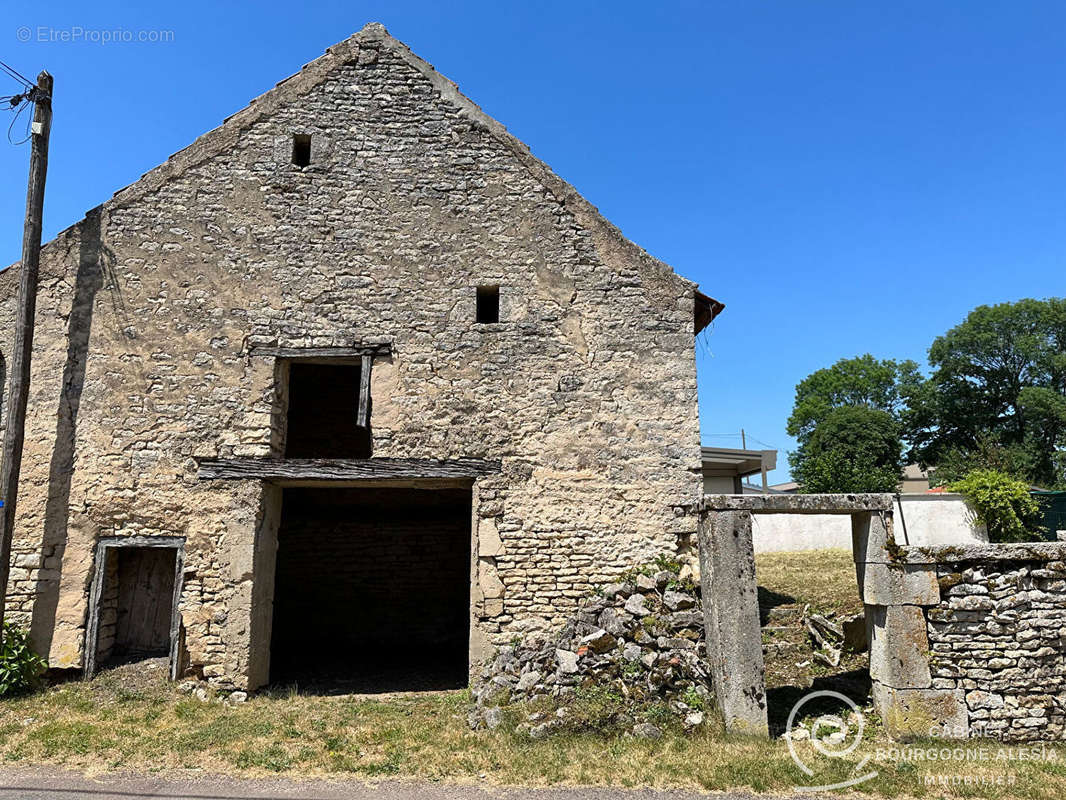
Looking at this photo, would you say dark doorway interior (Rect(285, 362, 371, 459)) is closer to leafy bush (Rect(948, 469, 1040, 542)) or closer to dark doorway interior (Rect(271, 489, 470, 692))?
dark doorway interior (Rect(271, 489, 470, 692))

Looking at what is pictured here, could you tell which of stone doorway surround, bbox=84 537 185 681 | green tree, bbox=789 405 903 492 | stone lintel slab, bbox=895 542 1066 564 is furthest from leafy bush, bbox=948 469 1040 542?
stone doorway surround, bbox=84 537 185 681

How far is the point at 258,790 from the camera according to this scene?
554 centimetres

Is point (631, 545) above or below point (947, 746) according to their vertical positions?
above

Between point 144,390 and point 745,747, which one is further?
point 144,390

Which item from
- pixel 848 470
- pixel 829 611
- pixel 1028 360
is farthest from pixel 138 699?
pixel 1028 360

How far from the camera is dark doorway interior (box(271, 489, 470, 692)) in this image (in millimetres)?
12227

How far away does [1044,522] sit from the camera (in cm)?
1675

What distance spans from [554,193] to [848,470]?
78.4ft

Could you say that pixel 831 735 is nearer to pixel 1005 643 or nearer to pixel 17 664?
pixel 1005 643

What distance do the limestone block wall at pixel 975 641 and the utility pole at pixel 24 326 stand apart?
32.6 feet

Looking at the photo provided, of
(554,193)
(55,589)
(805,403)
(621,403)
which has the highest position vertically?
(805,403)

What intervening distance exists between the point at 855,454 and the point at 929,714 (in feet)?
86.0

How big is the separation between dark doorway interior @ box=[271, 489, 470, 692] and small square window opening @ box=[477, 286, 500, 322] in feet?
13.2

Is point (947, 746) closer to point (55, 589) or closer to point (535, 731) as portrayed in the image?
point (535, 731)
